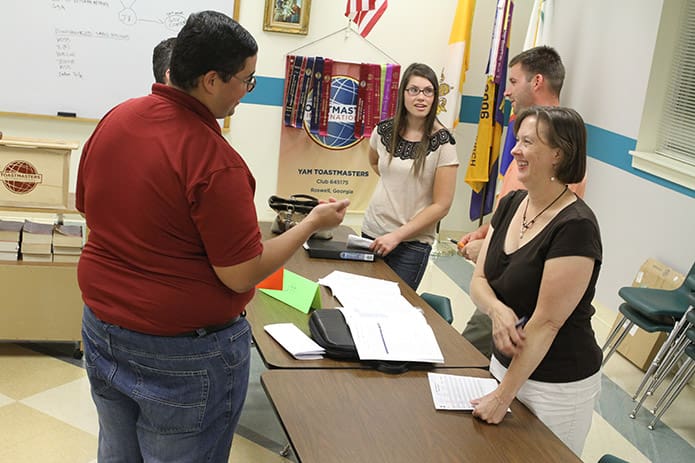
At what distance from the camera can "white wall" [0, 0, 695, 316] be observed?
15.6 ft

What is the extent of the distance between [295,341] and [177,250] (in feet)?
2.64

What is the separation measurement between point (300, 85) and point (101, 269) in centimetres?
442

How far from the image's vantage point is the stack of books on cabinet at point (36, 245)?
3680 mm

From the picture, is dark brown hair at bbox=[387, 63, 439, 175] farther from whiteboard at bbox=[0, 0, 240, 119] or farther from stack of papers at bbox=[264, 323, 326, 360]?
whiteboard at bbox=[0, 0, 240, 119]

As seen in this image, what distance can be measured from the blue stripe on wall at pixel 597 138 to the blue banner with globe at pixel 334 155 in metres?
0.28

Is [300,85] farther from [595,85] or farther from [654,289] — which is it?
[654,289]

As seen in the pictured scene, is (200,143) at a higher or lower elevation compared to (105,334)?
higher

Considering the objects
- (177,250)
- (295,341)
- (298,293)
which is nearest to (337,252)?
(298,293)

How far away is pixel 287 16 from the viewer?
19.1 feet

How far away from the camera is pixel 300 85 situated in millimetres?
5977

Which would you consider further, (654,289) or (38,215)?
(38,215)

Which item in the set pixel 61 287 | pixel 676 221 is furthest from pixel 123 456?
pixel 676 221

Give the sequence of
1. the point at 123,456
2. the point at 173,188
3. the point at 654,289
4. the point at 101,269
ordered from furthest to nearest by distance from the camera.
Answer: the point at 654,289, the point at 123,456, the point at 101,269, the point at 173,188

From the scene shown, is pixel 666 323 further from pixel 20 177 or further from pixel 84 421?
pixel 20 177
